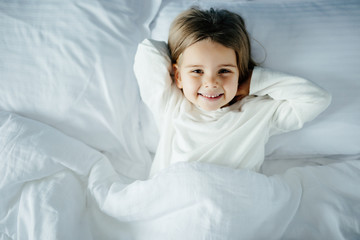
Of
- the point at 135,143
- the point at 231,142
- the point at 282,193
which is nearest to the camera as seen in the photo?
the point at 282,193

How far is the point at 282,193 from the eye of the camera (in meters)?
0.76

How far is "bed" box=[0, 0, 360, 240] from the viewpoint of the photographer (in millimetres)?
730

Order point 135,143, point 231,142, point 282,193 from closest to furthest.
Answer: point 282,193, point 231,142, point 135,143

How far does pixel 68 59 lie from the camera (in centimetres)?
93

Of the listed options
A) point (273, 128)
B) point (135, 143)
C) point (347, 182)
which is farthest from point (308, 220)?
point (135, 143)

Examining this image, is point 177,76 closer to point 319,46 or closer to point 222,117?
point 222,117

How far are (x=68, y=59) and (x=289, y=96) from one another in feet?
2.47

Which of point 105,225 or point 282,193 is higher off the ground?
point 282,193

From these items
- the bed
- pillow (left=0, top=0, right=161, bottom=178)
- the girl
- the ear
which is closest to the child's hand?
the girl

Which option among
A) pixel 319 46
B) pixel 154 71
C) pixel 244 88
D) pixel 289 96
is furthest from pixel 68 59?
pixel 319 46

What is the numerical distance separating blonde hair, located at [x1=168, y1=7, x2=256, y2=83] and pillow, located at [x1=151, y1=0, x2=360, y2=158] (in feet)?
0.28

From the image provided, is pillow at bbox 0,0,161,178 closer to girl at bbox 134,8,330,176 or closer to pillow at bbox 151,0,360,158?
girl at bbox 134,8,330,176

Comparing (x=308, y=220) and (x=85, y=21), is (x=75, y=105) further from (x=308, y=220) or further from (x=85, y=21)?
(x=308, y=220)

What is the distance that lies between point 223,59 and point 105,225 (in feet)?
1.98
